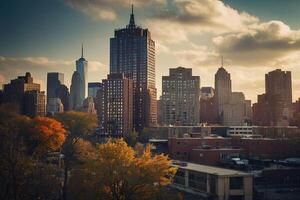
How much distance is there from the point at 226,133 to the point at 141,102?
4764cm

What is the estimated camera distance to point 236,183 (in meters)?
61.7

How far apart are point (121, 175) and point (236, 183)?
75.7 ft

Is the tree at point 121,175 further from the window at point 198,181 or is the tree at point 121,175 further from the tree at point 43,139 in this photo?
the tree at point 43,139

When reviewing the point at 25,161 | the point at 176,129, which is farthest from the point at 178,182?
the point at 176,129

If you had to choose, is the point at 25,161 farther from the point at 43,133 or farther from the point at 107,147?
the point at 43,133

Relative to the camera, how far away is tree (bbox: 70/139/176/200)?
4521cm

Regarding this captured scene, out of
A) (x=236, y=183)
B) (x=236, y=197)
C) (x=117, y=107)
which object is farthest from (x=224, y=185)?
(x=117, y=107)

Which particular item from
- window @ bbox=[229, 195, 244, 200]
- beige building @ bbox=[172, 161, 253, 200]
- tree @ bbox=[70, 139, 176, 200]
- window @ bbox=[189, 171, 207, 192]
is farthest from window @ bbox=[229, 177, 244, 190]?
tree @ bbox=[70, 139, 176, 200]

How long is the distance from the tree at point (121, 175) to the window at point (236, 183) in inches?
655

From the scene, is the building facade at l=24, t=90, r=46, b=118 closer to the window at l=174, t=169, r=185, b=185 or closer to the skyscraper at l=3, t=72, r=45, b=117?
the skyscraper at l=3, t=72, r=45, b=117

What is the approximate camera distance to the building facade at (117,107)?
169500mm

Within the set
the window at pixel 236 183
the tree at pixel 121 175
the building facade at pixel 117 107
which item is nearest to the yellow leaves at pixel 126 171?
the tree at pixel 121 175

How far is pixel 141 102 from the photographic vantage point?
197 metres

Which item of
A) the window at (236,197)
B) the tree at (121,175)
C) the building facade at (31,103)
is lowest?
the window at (236,197)
